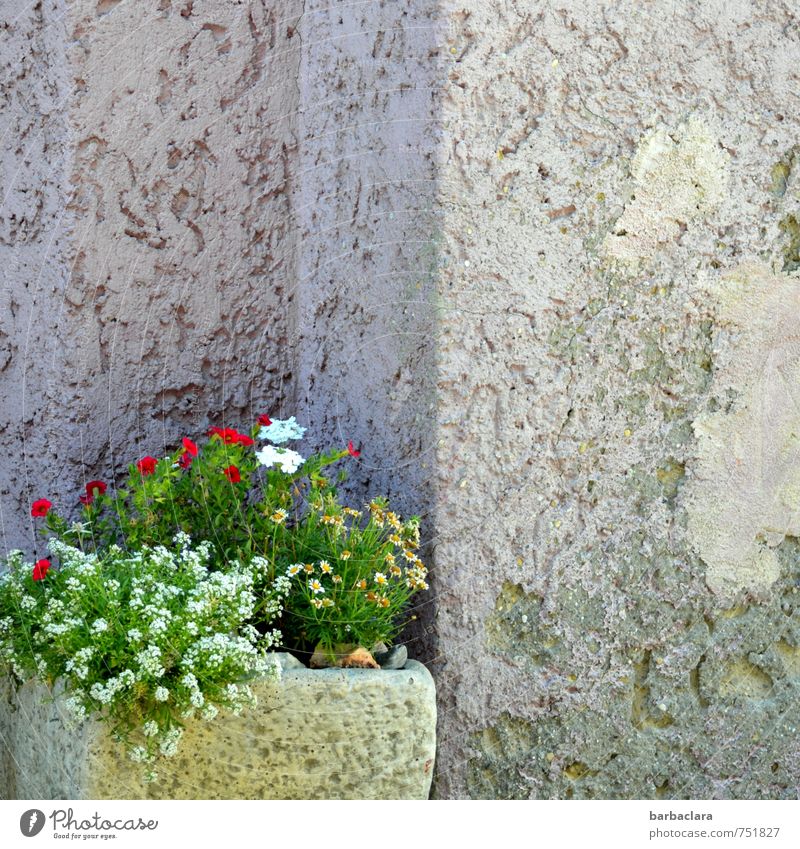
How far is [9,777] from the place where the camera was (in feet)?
7.92

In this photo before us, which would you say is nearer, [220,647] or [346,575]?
[220,647]

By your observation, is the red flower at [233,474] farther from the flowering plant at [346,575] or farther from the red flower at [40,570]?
the red flower at [40,570]

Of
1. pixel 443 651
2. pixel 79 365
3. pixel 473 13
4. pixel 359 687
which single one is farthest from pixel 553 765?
pixel 473 13

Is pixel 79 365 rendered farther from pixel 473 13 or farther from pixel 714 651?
pixel 714 651

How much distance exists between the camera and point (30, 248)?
261cm

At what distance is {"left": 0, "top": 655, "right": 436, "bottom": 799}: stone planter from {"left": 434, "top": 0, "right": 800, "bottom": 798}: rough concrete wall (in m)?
0.24

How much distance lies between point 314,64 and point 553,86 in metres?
0.55

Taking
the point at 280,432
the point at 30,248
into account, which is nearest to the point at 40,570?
the point at 280,432

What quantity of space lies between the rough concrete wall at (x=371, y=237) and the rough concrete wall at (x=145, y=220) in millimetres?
89

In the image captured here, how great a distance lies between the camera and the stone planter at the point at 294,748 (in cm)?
201

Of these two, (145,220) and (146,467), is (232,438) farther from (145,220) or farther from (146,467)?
(145,220)

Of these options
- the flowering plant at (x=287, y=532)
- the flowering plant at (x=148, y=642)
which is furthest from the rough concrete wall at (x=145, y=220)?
the flowering plant at (x=148, y=642)
